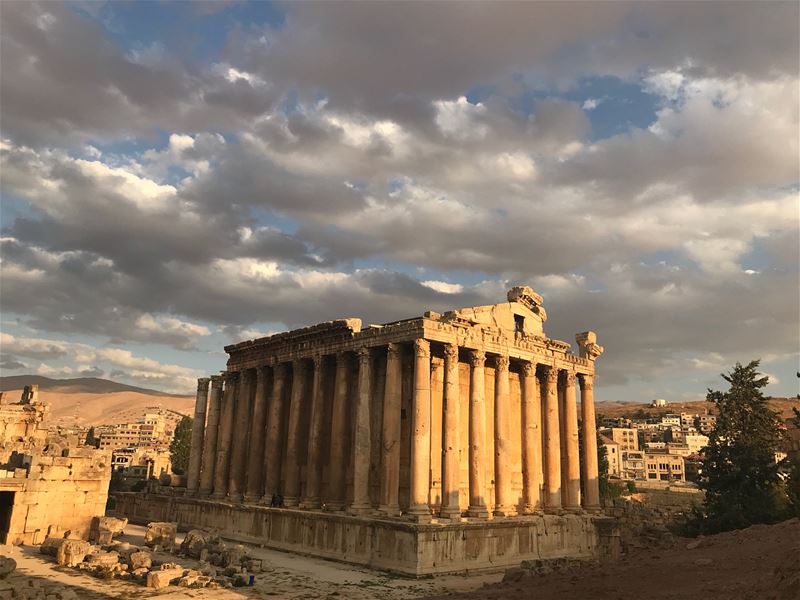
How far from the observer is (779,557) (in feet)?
57.3

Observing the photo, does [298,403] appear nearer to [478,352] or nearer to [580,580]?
[478,352]

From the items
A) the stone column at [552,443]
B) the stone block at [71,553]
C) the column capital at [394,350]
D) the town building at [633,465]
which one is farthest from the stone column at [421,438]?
the town building at [633,465]

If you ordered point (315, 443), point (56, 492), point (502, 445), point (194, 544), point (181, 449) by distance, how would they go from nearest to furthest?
point (194, 544), point (56, 492), point (502, 445), point (315, 443), point (181, 449)

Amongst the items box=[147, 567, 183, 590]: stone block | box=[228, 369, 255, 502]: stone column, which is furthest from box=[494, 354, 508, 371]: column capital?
box=[147, 567, 183, 590]: stone block

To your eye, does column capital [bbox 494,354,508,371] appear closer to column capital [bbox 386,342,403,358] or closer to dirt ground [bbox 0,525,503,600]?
column capital [bbox 386,342,403,358]

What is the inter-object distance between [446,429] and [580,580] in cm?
967

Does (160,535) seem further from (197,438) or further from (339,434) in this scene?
(197,438)

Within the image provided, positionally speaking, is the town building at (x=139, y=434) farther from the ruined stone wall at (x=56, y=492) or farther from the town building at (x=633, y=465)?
the ruined stone wall at (x=56, y=492)

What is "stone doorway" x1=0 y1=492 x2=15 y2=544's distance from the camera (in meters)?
24.8

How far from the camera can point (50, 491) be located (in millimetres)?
25656

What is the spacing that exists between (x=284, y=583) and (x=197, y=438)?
2183cm

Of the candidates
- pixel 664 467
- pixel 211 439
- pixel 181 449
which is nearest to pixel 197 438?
pixel 211 439

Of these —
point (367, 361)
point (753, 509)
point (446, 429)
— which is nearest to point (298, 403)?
point (367, 361)

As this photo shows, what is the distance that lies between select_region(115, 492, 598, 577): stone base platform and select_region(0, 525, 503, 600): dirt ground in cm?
73
